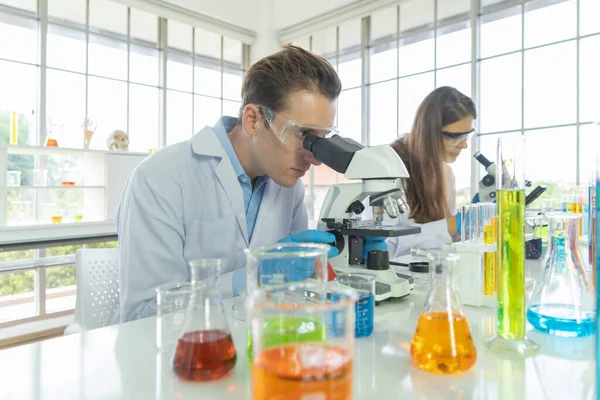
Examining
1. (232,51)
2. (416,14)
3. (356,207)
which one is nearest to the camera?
(356,207)

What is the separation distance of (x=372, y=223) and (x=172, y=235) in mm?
677

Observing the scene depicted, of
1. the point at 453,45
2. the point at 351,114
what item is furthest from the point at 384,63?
the point at 453,45

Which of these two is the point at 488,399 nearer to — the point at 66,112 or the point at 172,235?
the point at 172,235

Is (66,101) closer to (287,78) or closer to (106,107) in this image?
(106,107)

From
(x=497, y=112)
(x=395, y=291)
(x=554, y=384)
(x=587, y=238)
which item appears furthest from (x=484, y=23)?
(x=554, y=384)

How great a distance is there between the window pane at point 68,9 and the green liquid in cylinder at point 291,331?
217 inches

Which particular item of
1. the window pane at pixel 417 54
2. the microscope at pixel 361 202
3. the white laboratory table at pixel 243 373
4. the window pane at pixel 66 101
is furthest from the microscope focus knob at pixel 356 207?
the window pane at pixel 66 101

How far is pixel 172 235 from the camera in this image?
1.45 meters

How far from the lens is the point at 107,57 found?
516 centimetres

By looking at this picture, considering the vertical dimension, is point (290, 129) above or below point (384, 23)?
below

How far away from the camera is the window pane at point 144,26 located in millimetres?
5344

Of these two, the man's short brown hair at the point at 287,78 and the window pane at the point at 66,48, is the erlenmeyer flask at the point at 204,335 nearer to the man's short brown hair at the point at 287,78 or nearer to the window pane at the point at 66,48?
the man's short brown hair at the point at 287,78

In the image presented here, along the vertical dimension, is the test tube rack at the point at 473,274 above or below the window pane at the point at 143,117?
below

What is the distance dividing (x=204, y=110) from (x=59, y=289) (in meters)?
3.00
